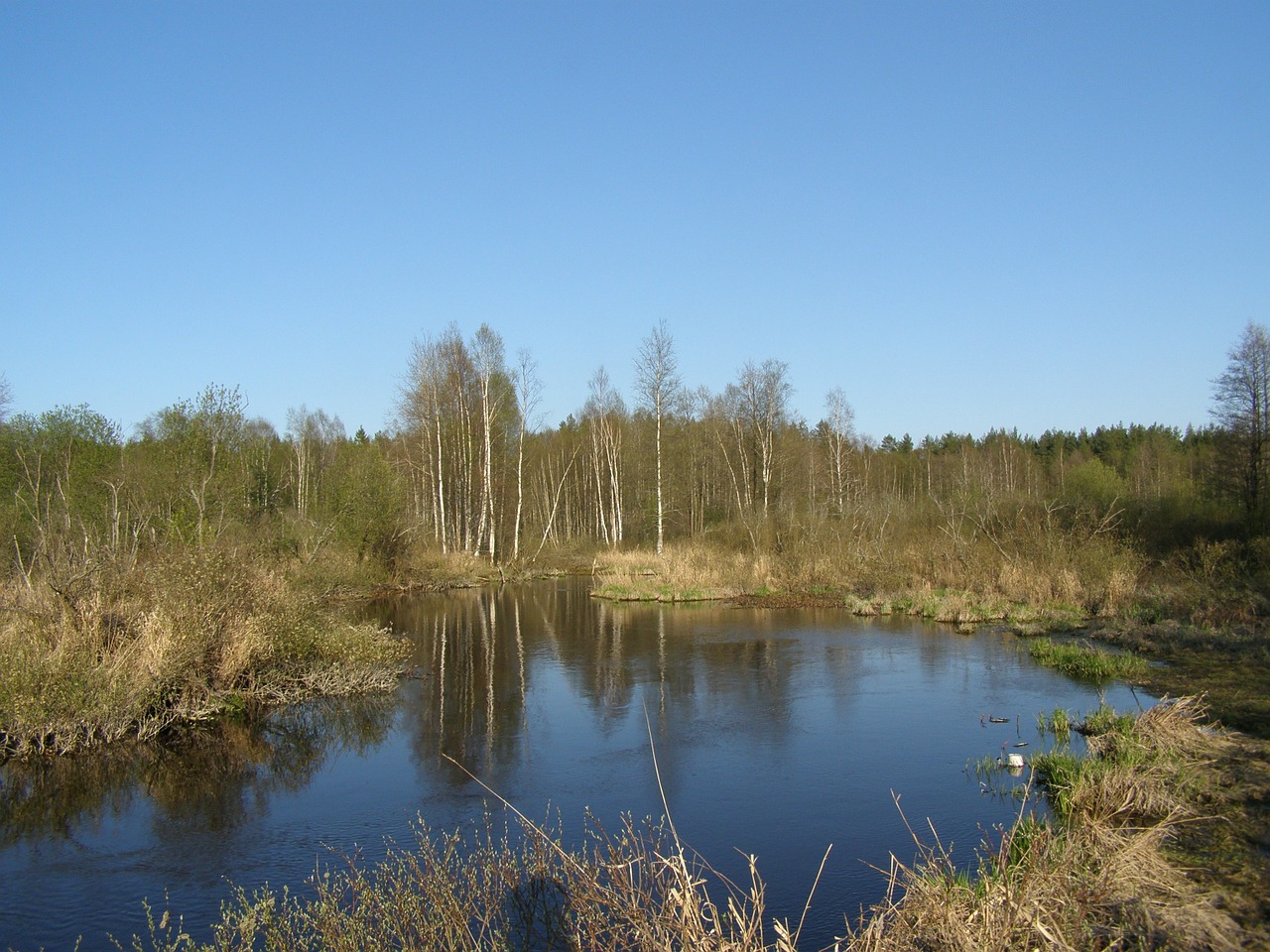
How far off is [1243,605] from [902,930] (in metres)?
18.1

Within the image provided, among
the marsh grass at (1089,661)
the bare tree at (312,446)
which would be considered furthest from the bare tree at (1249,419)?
the bare tree at (312,446)

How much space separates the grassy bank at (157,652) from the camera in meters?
11.6

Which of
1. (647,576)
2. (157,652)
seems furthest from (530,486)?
(157,652)

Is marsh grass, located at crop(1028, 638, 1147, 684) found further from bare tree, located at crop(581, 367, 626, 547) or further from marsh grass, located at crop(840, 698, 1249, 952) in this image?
bare tree, located at crop(581, 367, 626, 547)

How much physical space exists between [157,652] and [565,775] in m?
6.40

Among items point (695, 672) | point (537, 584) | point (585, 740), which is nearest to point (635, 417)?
point (537, 584)

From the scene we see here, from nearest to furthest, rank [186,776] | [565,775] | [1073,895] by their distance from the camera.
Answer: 1. [1073,895]
2. [565,775]
3. [186,776]

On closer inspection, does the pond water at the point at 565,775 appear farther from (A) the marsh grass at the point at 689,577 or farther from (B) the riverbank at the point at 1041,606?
(A) the marsh grass at the point at 689,577

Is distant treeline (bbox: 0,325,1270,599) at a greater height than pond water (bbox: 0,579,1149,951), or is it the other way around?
distant treeline (bbox: 0,325,1270,599)

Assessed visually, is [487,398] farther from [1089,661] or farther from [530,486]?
[1089,661]

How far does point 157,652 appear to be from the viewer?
12547 millimetres

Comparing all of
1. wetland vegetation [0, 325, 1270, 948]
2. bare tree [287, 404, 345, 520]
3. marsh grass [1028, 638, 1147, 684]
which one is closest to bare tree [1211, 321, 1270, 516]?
wetland vegetation [0, 325, 1270, 948]

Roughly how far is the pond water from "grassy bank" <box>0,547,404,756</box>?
553 mm

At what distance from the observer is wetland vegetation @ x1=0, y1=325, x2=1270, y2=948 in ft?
19.5
